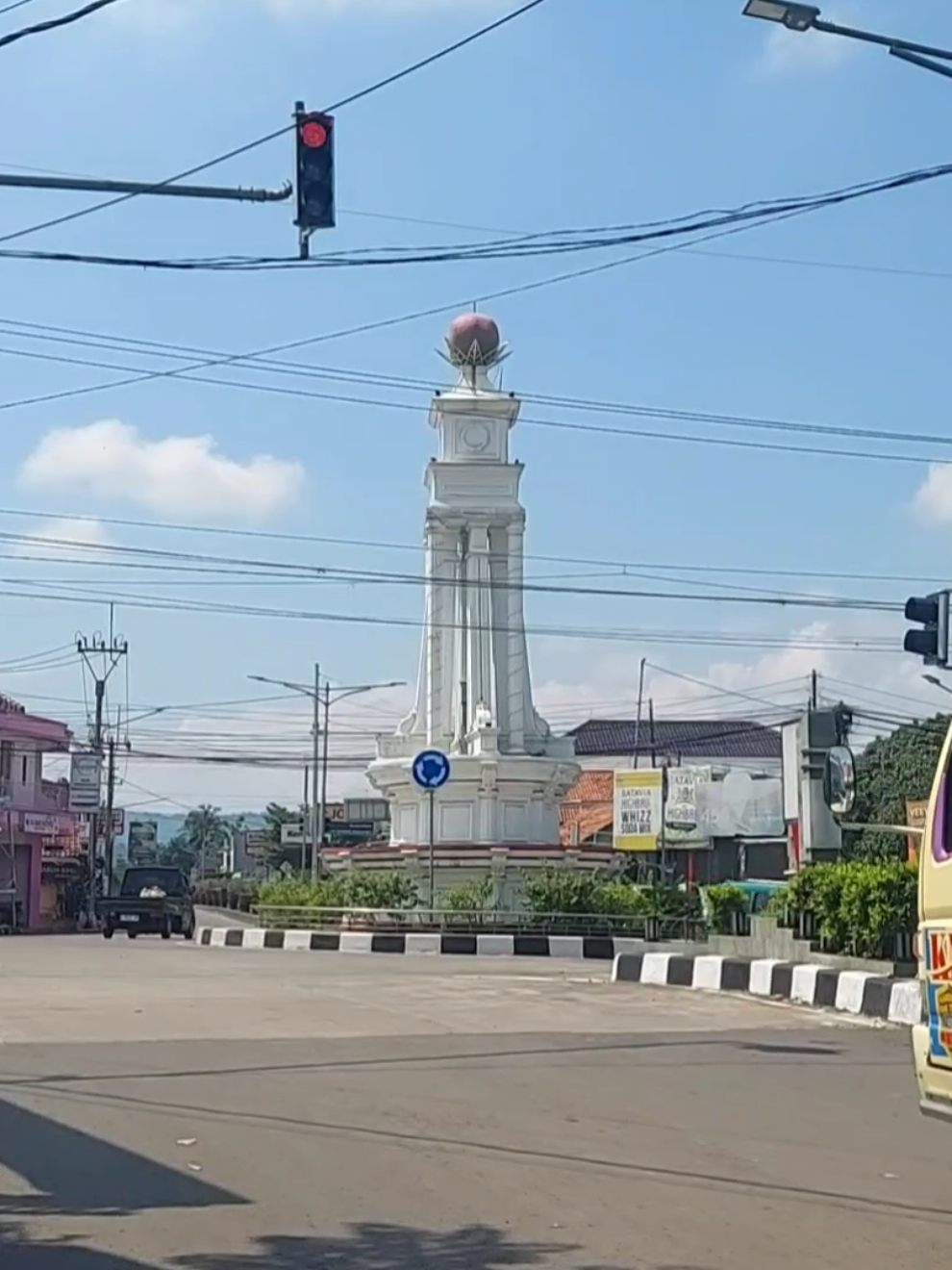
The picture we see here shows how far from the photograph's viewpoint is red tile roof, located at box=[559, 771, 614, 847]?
234ft

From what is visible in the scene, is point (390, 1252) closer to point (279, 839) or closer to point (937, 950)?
point (937, 950)

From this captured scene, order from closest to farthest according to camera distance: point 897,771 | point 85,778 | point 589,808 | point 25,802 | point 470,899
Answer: point 470,899 < point 897,771 < point 25,802 < point 85,778 < point 589,808

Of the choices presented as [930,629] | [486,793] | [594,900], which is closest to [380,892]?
[594,900]

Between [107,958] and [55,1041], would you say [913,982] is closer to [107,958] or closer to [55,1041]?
[55,1041]

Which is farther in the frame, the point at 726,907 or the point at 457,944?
the point at 457,944

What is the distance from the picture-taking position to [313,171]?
41.8 ft

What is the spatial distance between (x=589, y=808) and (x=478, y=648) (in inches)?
1234

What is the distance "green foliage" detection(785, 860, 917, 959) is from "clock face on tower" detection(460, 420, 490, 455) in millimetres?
23504

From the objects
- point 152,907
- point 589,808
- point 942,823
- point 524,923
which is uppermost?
point 589,808

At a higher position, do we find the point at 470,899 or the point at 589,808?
the point at 589,808

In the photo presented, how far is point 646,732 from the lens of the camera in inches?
3666

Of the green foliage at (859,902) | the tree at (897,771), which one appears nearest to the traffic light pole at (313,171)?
the green foliage at (859,902)

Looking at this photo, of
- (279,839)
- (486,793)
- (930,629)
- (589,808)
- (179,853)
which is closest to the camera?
(930,629)

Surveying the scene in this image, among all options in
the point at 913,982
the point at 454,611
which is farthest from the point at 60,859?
the point at 913,982
